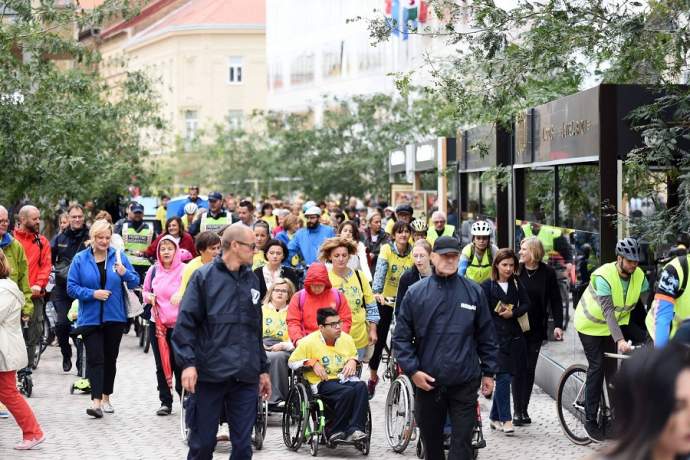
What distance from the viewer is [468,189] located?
23078mm

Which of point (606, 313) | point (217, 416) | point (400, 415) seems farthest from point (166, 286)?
point (217, 416)

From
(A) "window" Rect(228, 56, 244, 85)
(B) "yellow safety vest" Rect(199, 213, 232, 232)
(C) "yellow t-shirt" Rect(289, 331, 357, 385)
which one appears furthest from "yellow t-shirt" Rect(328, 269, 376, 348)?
(A) "window" Rect(228, 56, 244, 85)

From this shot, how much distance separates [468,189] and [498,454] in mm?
11653

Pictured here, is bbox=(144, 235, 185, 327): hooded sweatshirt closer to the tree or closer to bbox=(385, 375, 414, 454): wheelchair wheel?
bbox=(385, 375, 414, 454): wheelchair wheel

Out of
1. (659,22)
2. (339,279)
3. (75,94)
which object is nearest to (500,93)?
(659,22)

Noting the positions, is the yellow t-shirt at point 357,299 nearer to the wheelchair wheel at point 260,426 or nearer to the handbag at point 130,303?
the wheelchair wheel at point 260,426

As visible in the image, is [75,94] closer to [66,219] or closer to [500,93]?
[66,219]

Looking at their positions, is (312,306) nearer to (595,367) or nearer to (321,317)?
(321,317)

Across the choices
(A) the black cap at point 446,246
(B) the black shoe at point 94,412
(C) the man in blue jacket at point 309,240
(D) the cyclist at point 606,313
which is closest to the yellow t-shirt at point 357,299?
(D) the cyclist at point 606,313

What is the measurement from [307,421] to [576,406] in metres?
2.19

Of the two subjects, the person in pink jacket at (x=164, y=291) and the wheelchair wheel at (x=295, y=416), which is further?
the person in pink jacket at (x=164, y=291)

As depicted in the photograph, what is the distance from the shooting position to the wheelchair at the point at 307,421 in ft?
37.6

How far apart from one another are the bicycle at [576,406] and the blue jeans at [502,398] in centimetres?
44

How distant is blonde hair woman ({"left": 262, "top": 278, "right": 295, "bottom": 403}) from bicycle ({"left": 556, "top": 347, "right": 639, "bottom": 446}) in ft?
7.34
